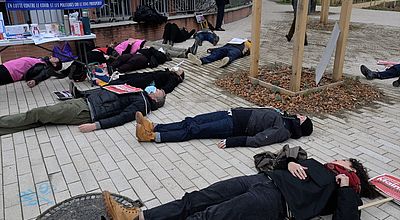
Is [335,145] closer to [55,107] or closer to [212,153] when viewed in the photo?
[212,153]

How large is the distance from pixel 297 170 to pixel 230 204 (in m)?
0.64

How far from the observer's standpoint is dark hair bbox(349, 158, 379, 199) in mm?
2867

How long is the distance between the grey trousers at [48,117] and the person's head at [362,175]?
3196 millimetres

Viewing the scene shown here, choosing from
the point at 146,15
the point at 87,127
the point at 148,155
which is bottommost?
the point at 148,155

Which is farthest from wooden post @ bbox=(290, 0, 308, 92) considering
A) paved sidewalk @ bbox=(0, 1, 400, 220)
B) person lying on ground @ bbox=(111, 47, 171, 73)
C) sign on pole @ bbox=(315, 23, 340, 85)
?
person lying on ground @ bbox=(111, 47, 171, 73)

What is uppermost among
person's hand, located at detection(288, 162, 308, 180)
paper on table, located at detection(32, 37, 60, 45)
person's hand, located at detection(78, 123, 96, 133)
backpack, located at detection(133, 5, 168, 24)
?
backpack, located at detection(133, 5, 168, 24)

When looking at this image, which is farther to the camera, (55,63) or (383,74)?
(55,63)

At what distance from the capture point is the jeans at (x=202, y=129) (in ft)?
13.2

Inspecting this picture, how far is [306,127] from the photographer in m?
4.16

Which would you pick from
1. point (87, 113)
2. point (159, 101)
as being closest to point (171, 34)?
point (159, 101)

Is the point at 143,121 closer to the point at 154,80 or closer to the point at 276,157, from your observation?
the point at 276,157

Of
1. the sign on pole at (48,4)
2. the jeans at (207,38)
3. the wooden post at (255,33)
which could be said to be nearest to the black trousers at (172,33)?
the jeans at (207,38)

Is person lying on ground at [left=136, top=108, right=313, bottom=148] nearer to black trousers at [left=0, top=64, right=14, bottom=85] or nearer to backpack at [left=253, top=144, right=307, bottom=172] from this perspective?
backpack at [left=253, top=144, right=307, bottom=172]

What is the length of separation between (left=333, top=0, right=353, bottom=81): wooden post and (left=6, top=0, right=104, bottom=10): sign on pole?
15.0 ft
